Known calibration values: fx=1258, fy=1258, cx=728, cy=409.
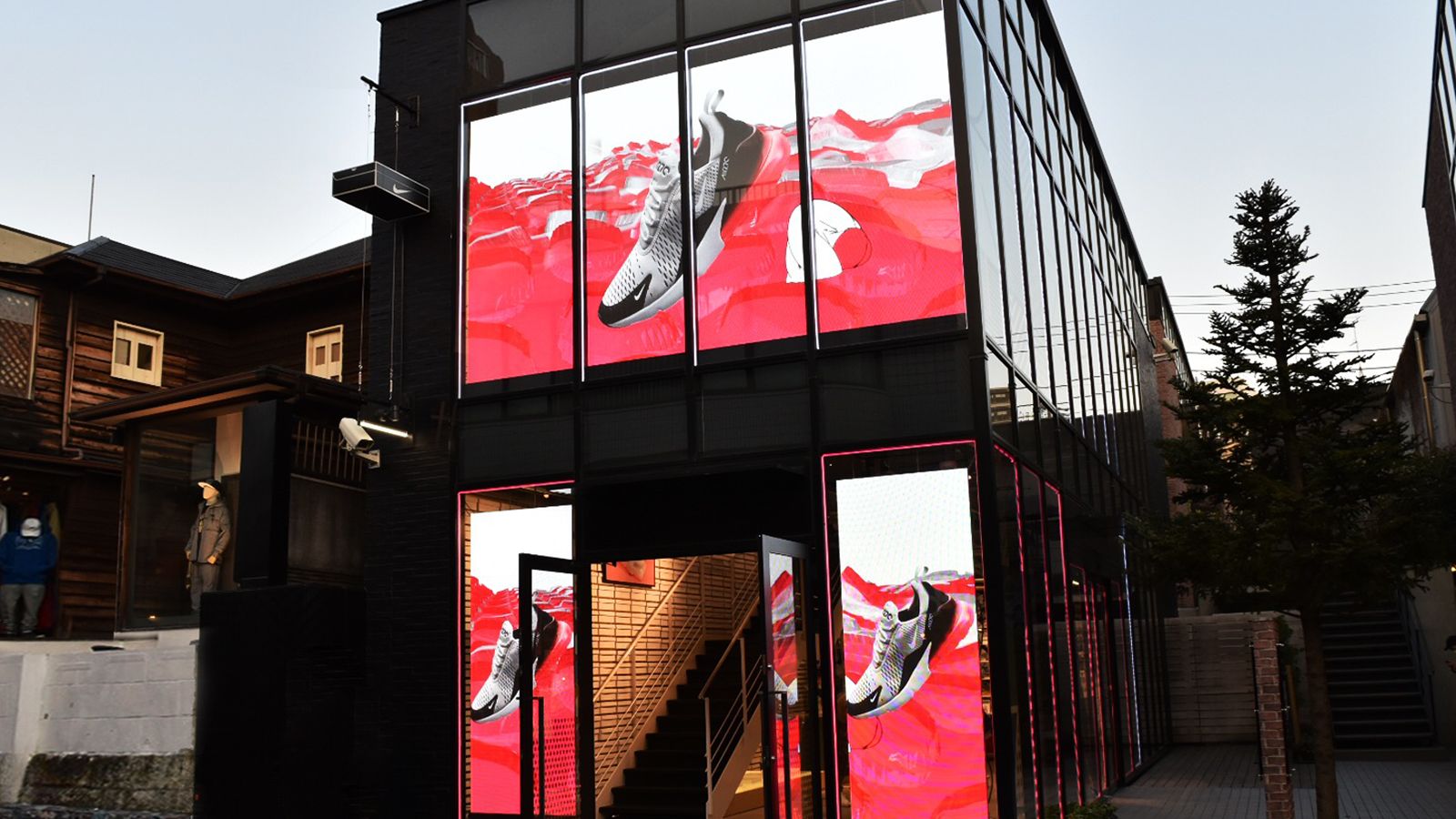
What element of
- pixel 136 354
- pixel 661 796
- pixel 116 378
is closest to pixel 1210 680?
pixel 661 796

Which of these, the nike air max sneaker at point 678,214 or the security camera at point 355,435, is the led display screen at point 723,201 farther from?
the security camera at point 355,435

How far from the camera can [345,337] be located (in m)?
17.5

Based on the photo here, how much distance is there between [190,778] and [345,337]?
715 centimetres

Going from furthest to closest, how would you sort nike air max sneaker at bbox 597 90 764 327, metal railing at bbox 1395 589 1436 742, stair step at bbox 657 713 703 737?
metal railing at bbox 1395 589 1436 742
stair step at bbox 657 713 703 737
nike air max sneaker at bbox 597 90 764 327

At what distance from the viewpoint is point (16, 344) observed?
696 inches

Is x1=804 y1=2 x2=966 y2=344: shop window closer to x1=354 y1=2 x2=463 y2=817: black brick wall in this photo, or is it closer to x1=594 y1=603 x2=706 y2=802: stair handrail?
x1=354 y1=2 x2=463 y2=817: black brick wall

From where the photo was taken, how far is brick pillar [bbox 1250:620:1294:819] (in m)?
9.97

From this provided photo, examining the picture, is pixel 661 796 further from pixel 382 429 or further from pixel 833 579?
pixel 382 429

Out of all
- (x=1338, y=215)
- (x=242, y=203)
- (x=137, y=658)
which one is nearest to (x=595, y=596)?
(x=137, y=658)

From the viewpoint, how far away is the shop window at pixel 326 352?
57.6 feet

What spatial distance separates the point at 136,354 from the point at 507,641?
10.9 m

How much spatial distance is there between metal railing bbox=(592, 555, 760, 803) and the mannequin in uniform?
489 cm

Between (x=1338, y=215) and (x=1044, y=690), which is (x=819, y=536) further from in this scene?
(x=1338, y=215)

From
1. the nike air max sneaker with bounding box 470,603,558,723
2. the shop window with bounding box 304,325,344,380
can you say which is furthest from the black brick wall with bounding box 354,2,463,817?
the shop window with bounding box 304,325,344,380
